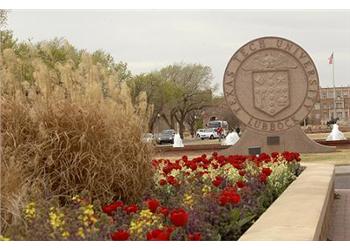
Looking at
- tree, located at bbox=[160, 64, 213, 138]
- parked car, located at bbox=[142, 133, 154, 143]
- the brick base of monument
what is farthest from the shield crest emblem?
tree, located at bbox=[160, 64, 213, 138]

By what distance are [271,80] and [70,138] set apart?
1458cm

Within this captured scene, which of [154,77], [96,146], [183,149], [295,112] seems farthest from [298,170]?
[154,77]

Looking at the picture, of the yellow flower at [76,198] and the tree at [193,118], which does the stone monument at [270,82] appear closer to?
the yellow flower at [76,198]

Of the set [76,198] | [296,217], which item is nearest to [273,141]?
[76,198]

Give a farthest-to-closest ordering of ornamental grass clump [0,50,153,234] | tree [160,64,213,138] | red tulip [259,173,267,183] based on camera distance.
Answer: tree [160,64,213,138] → red tulip [259,173,267,183] → ornamental grass clump [0,50,153,234]

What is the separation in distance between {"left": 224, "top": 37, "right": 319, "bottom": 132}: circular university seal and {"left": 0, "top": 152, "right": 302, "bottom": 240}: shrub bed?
11.7 meters

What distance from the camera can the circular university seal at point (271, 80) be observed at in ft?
65.4

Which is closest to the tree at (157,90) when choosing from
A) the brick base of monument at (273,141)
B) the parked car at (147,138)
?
the brick base of monument at (273,141)

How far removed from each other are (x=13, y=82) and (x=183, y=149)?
59.9ft

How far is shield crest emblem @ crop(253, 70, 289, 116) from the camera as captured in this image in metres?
19.9

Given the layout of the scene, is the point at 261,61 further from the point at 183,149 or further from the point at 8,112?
the point at 8,112

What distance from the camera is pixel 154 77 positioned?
56.3m

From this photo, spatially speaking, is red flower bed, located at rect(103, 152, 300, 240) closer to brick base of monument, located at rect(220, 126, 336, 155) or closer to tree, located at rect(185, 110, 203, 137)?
brick base of monument, located at rect(220, 126, 336, 155)

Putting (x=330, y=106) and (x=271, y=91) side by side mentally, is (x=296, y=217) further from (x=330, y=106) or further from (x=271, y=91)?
(x=330, y=106)
